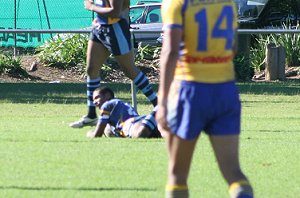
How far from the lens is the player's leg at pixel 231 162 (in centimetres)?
625

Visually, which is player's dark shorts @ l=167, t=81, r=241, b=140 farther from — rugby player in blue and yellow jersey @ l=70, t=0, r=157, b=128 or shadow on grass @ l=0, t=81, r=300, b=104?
shadow on grass @ l=0, t=81, r=300, b=104

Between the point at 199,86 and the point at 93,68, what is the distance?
6.07 meters

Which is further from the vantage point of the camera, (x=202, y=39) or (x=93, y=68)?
(x=93, y=68)

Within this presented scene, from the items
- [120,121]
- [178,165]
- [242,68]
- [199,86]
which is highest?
[199,86]

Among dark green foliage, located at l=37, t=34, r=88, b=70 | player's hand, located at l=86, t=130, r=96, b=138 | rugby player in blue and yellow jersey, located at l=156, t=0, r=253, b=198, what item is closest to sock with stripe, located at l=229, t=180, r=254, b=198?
rugby player in blue and yellow jersey, located at l=156, t=0, r=253, b=198

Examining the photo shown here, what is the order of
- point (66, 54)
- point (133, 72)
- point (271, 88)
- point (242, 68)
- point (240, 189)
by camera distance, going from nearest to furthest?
point (240, 189)
point (133, 72)
point (271, 88)
point (242, 68)
point (66, 54)

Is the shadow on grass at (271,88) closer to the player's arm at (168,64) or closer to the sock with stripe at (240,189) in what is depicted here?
the sock with stripe at (240,189)

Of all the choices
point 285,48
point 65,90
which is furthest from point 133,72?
point 285,48

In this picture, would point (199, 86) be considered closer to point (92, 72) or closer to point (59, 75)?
point (92, 72)

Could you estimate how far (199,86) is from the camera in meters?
6.20

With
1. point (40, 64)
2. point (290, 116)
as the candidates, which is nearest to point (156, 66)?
point (40, 64)

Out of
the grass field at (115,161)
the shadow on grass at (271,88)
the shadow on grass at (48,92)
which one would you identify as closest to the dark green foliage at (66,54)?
the shadow on grass at (48,92)

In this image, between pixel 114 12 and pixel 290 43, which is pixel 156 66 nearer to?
pixel 290 43

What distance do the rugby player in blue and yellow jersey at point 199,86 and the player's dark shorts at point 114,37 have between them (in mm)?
5668
